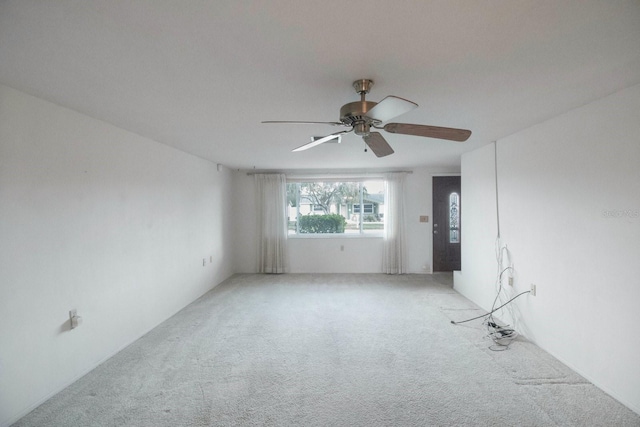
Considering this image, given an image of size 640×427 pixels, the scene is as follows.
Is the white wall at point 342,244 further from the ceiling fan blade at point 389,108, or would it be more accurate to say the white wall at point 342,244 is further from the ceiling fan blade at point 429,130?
the ceiling fan blade at point 389,108

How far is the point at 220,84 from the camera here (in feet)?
5.94

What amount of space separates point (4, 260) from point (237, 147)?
7.76ft

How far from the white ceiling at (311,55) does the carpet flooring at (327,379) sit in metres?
2.17

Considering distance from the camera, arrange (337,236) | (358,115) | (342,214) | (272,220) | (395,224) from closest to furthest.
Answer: (358,115), (395,224), (272,220), (337,236), (342,214)

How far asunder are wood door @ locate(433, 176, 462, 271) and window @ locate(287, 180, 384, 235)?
1116 mm

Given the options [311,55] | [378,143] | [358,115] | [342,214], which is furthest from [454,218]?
[311,55]

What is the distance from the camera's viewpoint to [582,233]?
2.30 metres

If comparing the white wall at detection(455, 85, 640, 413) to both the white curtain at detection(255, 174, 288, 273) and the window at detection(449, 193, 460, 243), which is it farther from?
the white curtain at detection(255, 174, 288, 273)

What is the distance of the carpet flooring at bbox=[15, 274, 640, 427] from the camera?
1.86 metres

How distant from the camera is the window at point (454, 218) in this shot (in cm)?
571

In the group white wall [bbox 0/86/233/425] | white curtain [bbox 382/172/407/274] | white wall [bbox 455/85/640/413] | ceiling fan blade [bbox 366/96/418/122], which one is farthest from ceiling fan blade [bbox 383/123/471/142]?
white curtain [bbox 382/172/407/274]

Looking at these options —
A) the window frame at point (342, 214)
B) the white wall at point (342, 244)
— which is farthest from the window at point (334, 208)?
the white wall at point (342, 244)

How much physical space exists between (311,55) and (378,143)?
0.81 metres

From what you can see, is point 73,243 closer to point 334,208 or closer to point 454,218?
point 334,208
